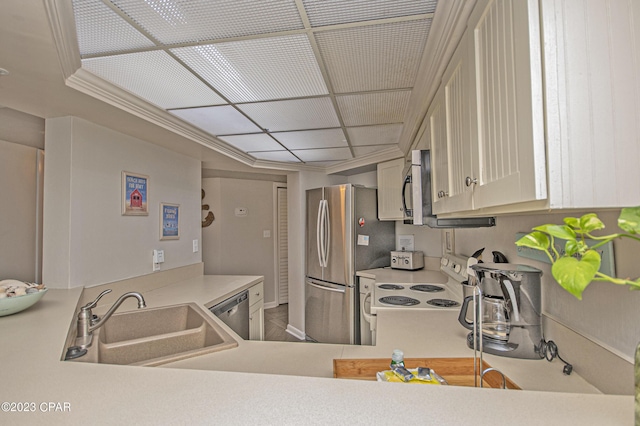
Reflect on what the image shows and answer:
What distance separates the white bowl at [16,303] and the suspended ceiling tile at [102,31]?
3.69 feet

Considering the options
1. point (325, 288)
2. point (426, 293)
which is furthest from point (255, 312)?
point (426, 293)

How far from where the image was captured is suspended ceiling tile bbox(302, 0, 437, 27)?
116 centimetres

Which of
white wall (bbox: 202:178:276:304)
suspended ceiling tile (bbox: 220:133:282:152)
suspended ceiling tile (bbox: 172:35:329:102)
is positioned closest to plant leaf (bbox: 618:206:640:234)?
suspended ceiling tile (bbox: 172:35:329:102)

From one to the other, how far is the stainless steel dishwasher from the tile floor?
1250 millimetres

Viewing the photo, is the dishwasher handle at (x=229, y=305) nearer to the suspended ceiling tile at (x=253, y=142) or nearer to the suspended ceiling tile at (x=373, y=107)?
the suspended ceiling tile at (x=253, y=142)

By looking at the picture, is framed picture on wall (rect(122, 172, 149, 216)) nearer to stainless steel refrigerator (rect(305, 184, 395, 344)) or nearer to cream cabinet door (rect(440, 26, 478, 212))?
stainless steel refrigerator (rect(305, 184, 395, 344))

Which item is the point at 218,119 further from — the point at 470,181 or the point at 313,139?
the point at 470,181

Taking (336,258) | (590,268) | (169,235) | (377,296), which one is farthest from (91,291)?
(590,268)

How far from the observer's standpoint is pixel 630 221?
43 centimetres

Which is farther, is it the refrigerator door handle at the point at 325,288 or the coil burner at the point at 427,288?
the refrigerator door handle at the point at 325,288

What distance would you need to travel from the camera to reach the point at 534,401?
2.11 ft

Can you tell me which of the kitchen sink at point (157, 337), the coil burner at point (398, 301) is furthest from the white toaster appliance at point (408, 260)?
the kitchen sink at point (157, 337)

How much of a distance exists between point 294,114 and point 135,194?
1308 mm

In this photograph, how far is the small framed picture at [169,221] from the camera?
8.73 ft
